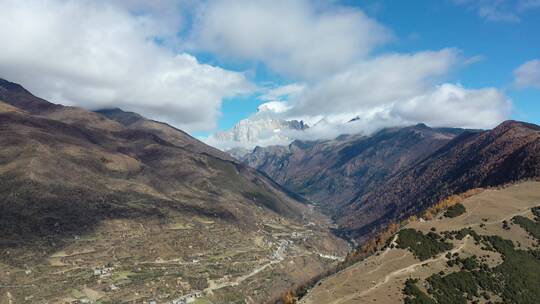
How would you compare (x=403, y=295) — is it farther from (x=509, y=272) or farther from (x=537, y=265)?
(x=537, y=265)

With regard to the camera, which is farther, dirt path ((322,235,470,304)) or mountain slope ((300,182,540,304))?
mountain slope ((300,182,540,304))

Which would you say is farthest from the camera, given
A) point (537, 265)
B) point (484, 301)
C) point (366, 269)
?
point (537, 265)

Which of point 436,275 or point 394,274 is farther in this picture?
point 436,275

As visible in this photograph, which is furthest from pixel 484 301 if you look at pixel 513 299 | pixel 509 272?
pixel 509 272

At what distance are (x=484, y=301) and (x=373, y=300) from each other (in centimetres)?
4290

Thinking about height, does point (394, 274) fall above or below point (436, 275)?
below

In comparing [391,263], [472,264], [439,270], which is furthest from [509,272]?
[391,263]

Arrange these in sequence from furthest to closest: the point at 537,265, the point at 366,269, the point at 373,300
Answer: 1. the point at 537,265
2. the point at 366,269
3. the point at 373,300

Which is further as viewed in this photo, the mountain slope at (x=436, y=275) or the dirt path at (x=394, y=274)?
the mountain slope at (x=436, y=275)

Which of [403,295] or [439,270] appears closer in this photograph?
[403,295]

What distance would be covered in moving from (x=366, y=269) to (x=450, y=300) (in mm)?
30074

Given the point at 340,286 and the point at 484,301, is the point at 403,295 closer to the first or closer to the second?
the point at 340,286

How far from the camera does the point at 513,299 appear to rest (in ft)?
552

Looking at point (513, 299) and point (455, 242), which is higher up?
point (455, 242)
